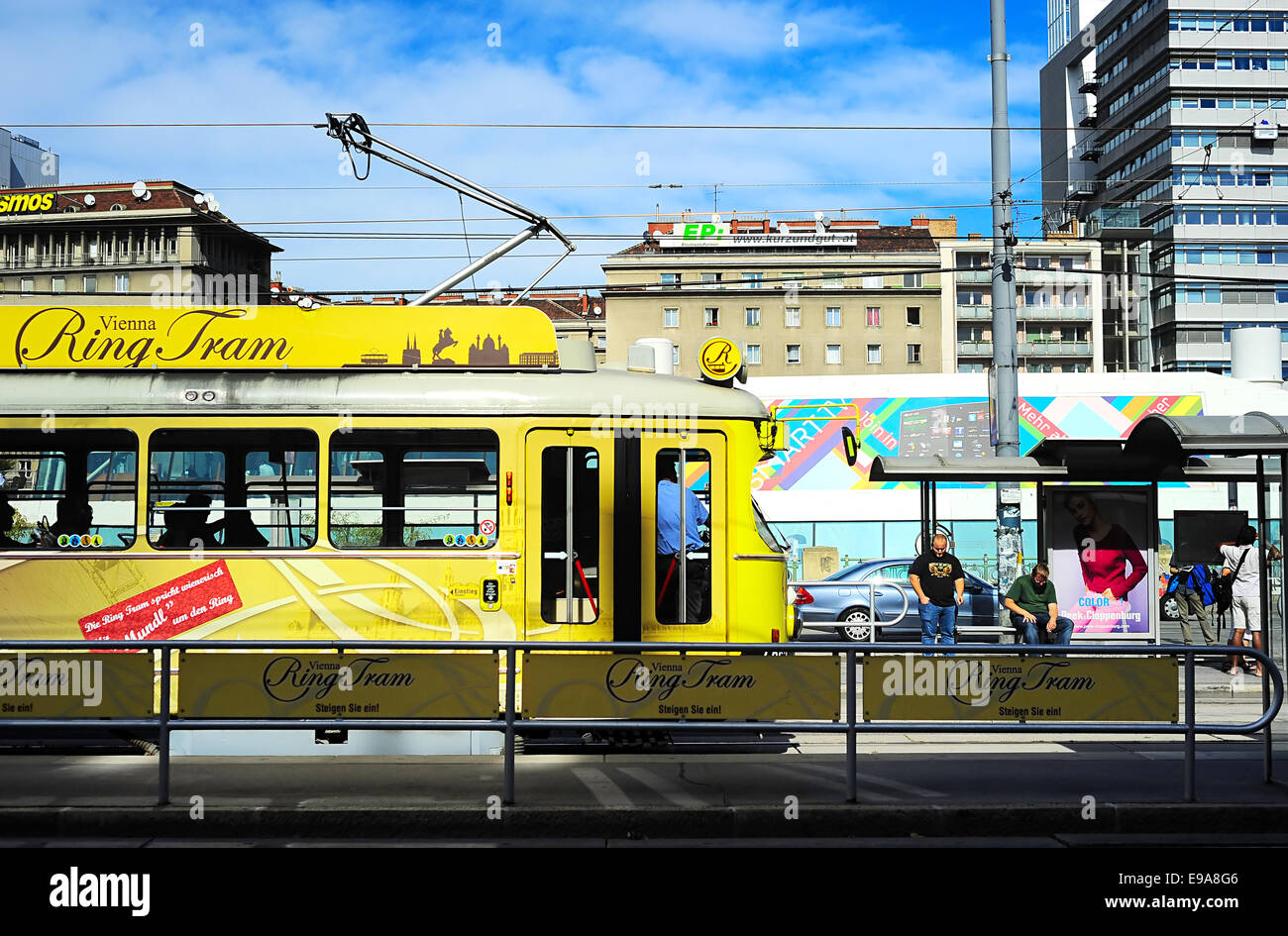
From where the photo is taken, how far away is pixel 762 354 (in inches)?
3469

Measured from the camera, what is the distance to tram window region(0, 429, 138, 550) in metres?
9.47

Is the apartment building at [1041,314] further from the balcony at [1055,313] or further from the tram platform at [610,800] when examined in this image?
the tram platform at [610,800]

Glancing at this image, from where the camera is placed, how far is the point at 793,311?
8781cm

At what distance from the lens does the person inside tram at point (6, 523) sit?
373 inches

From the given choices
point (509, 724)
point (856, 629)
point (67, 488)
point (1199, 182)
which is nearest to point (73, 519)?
point (67, 488)

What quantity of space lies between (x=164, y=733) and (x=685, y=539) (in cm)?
413

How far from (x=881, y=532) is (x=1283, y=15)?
3077 inches

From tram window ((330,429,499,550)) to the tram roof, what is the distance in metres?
0.26

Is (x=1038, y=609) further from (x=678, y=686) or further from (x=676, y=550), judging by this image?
(x=678, y=686)

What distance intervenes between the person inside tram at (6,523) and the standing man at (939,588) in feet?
31.5

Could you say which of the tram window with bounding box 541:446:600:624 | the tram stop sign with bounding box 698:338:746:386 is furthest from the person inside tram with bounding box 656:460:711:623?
the tram stop sign with bounding box 698:338:746:386

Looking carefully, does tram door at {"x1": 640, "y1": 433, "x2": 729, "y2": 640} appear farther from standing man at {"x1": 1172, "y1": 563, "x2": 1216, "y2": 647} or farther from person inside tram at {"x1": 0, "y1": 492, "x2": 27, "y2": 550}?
standing man at {"x1": 1172, "y1": 563, "x2": 1216, "y2": 647}

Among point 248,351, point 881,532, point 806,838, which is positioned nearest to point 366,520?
point 248,351

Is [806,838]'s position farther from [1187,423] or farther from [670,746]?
[1187,423]
